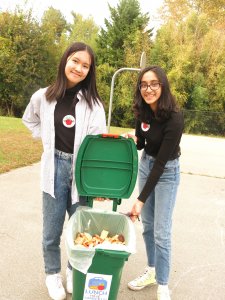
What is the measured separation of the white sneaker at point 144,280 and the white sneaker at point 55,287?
1.74 ft

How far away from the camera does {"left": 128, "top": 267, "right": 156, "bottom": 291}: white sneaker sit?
285 centimetres

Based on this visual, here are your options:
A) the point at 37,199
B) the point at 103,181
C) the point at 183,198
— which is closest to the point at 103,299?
the point at 103,181

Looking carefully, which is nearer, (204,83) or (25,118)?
(25,118)

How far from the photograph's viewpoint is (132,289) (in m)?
2.84

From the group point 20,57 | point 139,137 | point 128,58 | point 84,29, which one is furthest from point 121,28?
point 139,137

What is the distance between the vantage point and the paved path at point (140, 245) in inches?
112

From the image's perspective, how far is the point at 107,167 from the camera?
249 centimetres

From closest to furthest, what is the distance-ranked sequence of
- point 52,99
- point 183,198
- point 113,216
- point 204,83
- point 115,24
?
1. point 52,99
2. point 113,216
3. point 183,198
4. point 204,83
5. point 115,24

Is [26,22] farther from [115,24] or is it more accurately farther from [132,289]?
[132,289]

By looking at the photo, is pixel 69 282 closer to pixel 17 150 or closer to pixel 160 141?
pixel 160 141

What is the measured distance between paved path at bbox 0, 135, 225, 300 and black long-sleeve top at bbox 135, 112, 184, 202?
37.3 inches

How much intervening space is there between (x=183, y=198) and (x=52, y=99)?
3536 millimetres

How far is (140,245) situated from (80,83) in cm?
189

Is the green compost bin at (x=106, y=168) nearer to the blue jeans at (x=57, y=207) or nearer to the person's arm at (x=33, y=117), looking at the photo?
the blue jeans at (x=57, y=207)
